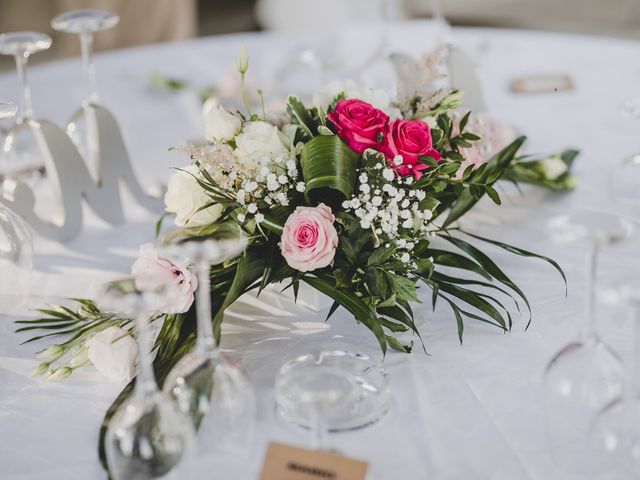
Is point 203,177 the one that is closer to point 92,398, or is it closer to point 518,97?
point 92,398

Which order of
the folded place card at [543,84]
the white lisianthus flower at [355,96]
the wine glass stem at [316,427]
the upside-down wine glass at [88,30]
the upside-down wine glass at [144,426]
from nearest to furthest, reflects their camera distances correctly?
1. the upside-down wine glass at [144,426]
2. the wine glass stem at [316,427]
3. the white lisianthus flower at [355,96]
4. the upside-down wine glass at [88,30]
5. the folded place card at [543,84]

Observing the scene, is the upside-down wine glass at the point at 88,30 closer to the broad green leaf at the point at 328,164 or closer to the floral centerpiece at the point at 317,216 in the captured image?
the floral centerpiece at the point at 317,216

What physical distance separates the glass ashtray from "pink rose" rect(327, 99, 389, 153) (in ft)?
0.88

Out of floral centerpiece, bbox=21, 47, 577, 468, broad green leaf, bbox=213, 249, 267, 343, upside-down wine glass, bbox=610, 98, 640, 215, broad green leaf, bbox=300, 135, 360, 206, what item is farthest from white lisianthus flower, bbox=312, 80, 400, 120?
upside-down wine glass, bbox=610, 98, 640, 215

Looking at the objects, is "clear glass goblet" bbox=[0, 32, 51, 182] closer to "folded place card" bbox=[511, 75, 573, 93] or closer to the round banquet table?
the round banquet table

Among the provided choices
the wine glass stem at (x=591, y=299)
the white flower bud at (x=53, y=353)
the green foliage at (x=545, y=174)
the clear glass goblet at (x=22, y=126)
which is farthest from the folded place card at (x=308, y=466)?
the green foliage at (x=545, y=174)

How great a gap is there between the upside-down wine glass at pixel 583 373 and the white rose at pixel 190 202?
0.48 meters

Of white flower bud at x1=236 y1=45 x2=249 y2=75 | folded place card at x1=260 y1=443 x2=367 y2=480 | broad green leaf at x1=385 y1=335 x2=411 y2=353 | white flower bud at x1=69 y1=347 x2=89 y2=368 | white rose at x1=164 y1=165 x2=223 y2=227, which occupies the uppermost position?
white flower bud at x1=236 y1=45 x2=249 y2=75

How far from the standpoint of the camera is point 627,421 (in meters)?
0.86

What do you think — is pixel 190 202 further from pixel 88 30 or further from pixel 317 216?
pixel 88 30

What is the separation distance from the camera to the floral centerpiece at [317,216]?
1084 millimetres

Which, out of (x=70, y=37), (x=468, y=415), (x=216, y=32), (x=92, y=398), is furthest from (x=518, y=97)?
A: (x=216, y=32)

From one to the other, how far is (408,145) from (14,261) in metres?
0.61

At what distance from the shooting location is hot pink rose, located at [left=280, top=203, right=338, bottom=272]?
3.51ft
